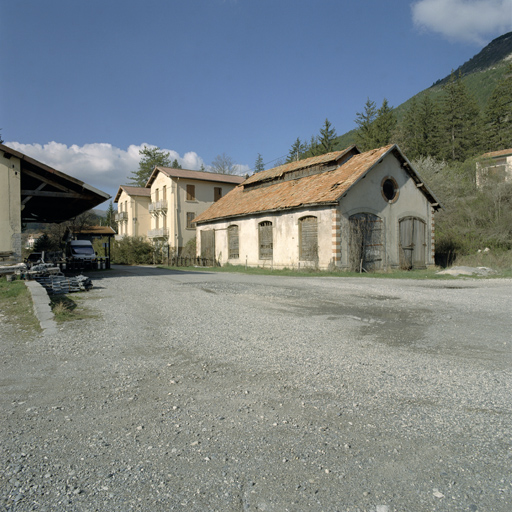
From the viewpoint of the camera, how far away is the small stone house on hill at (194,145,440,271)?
805 inches

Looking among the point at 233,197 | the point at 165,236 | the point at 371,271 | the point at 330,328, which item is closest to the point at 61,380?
the point at 330,328

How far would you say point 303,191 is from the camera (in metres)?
23.1

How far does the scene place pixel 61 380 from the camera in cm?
449

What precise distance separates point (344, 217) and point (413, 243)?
5.52 meters

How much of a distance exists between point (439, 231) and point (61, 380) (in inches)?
1096

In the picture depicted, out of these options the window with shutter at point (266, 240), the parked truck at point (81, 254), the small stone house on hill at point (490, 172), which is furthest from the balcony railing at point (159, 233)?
the small stone house on hill at point (490, 172)

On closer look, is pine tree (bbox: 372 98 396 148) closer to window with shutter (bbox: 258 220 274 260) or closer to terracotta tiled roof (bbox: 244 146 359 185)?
terracotta tiled roof (bbox: 244 146 359 185)

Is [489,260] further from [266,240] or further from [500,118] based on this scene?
[500,118]

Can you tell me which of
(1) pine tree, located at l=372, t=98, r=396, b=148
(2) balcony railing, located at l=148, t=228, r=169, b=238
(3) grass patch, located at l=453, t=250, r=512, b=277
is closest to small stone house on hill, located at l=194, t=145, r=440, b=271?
(3) grass patch, located at l=453, t=250, r=512, b=277

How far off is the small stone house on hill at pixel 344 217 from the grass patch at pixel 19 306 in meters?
13.5

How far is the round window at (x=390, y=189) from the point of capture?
22172mm

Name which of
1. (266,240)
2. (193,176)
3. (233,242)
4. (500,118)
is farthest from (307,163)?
(500,118)

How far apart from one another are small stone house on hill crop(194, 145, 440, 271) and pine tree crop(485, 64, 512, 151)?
99.3 feet

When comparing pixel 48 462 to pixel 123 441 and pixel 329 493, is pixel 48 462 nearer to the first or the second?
pixel 123 441
